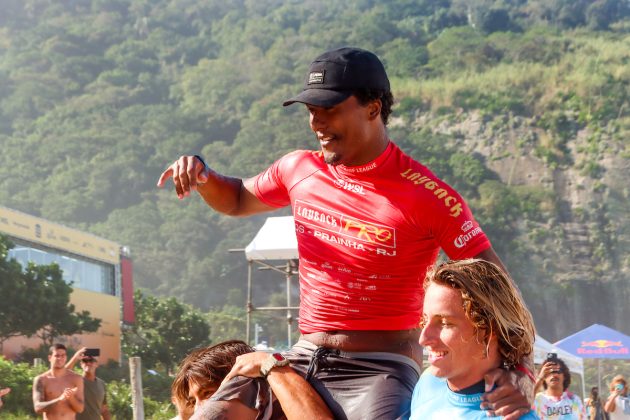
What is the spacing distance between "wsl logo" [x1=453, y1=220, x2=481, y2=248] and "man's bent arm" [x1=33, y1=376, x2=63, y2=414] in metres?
7.30

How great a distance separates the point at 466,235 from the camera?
3016mm

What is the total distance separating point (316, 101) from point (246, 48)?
114 m

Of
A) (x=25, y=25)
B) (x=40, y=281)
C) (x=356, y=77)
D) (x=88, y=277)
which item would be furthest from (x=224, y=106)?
(x=356, y=77)

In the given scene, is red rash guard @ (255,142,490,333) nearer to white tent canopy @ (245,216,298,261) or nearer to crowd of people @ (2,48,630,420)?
crowd of people @ (2,48,630,420)

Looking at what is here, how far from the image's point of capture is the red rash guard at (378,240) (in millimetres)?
3066

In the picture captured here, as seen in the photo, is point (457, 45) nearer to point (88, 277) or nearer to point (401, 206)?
point (88, 277)

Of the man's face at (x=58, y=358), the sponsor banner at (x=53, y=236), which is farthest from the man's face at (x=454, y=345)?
the sponsor banner at (x=53, y=236)

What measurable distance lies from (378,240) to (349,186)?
23 centimetres

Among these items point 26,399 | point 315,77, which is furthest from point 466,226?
point 26,399

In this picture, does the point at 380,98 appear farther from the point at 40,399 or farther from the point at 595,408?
the point at 595,408

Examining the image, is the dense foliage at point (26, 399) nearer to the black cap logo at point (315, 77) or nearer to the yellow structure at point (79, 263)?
the yellow structure at point (79, 263)

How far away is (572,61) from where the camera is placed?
334 ft

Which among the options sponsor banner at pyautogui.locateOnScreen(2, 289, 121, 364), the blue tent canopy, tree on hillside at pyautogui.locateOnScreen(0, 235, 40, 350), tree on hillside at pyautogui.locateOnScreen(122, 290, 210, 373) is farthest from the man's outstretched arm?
tree on hillside at pyautogui.locateOnScreen(122, 290, 210, 373)

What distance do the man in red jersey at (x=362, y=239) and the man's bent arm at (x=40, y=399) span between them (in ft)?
22.5
